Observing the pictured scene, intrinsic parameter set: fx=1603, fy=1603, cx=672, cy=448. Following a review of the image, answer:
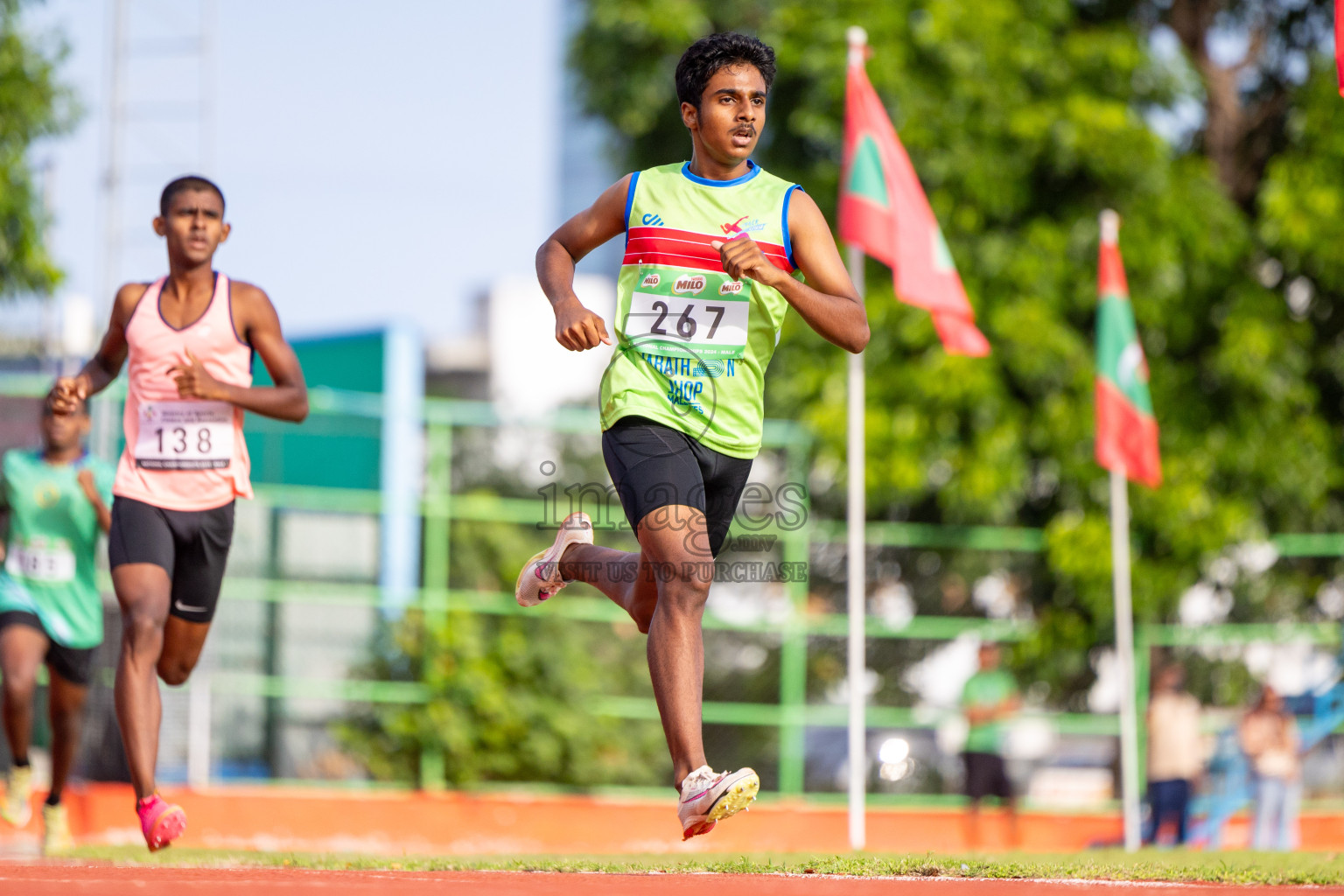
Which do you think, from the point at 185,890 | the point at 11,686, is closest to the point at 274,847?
the point at 11,686

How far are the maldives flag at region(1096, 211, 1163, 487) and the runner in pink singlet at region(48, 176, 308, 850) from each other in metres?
8.30

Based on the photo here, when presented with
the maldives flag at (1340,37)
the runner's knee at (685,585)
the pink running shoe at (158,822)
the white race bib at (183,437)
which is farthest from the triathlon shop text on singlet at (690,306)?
the maldives flag at (1340,37)

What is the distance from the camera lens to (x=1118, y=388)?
13.0 metres

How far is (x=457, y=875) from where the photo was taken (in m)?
4.70

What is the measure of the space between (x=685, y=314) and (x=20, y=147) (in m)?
10.4

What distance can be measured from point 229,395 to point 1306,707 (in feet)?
38.2

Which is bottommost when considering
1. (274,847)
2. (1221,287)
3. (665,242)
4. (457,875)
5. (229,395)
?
(274,847)

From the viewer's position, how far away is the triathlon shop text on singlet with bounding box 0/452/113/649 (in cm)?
838

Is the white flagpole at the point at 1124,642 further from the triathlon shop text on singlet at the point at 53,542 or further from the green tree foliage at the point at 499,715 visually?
the triathlon shop text on singlet at the point at 53,542

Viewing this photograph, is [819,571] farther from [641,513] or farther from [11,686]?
[641,513]

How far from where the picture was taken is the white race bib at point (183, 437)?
587 cm

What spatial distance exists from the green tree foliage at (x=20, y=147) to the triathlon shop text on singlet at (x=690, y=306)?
392 inches

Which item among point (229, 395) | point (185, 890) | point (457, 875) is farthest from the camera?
Answer: point (229, 395)

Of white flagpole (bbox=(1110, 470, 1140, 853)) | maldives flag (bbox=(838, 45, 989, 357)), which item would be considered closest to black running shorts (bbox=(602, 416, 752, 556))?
maldives flag (bbox=(838, 45, 989, 357))
